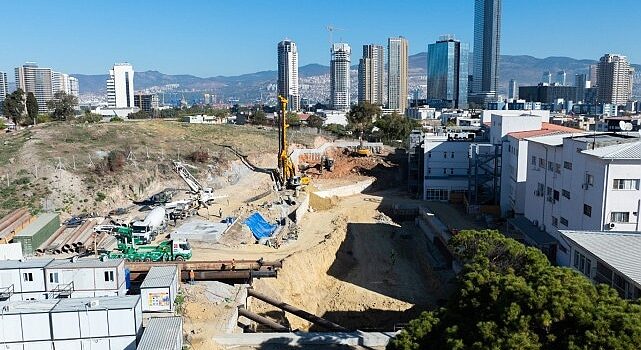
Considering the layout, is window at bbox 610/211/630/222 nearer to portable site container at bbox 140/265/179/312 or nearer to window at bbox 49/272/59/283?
portable site container at bbox 140/265/179/312

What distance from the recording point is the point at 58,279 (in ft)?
80.9

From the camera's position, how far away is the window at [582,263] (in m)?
23.4

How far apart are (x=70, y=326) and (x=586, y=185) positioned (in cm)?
2673

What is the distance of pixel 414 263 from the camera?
128 ft

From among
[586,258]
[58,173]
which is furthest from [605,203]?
[58,173]

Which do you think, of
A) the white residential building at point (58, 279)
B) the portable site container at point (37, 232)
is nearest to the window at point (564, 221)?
the white residential building at point (58, 279)

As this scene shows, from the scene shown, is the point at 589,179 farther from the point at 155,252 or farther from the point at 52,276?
the point at 52,276

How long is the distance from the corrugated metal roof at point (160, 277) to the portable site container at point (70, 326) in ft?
12.1

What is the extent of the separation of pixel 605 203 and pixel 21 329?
27.9m

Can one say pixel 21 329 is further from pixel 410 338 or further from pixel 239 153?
pixel 239 153

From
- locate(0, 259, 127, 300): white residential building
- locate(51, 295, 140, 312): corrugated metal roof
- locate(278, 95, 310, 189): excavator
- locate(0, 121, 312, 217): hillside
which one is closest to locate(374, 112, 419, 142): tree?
locate(0, 121, 312, 217): hillside

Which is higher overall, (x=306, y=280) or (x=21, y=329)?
(x=21, y=329)

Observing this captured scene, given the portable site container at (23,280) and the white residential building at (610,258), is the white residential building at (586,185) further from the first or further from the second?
the portable site container at (23,280)

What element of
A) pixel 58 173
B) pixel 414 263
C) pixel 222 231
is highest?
pixel 58 173
